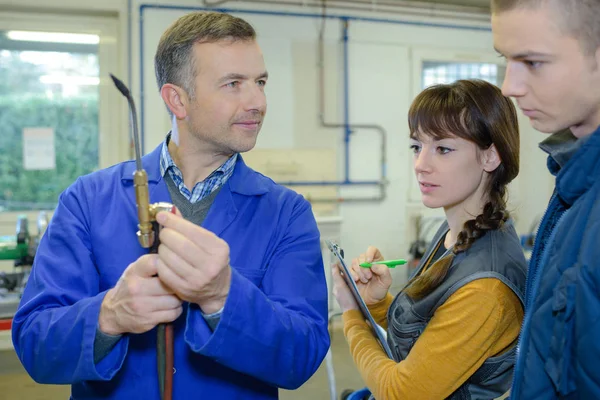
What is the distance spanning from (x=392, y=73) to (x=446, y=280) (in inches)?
134

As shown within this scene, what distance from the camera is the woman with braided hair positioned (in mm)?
1045

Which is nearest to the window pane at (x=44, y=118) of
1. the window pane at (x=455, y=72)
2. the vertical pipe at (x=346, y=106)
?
the vertical pipe at (x=346, y=106)

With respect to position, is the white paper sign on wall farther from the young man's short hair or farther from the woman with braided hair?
the young man's short hair

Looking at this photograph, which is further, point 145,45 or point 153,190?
point 145,45

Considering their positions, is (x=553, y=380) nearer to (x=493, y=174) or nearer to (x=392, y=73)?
(x=493, y=174)

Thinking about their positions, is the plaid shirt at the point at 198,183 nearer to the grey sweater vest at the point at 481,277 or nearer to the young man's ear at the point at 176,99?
the young man's ear at the point at 176,99

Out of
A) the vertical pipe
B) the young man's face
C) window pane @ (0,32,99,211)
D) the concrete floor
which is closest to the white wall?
the vertical pipe

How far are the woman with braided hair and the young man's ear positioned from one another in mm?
550

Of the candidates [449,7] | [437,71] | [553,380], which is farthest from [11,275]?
[449,7]

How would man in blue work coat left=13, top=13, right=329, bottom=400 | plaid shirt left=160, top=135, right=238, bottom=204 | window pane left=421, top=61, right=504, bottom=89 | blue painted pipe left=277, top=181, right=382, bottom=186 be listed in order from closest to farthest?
man in blue work coat left=13, top=13, right=329, bottom=400
plaid shirt left=160, top=135, right=238, bottom=204
blue painted pipe left=277, top=181, right=382, bottom=186
window pane left=421, top=61, right=504, bottom=89

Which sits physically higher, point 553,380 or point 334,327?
point 553,380

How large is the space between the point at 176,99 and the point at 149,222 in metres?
0.51

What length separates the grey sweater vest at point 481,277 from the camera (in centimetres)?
107

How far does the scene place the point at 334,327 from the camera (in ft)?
13.4
